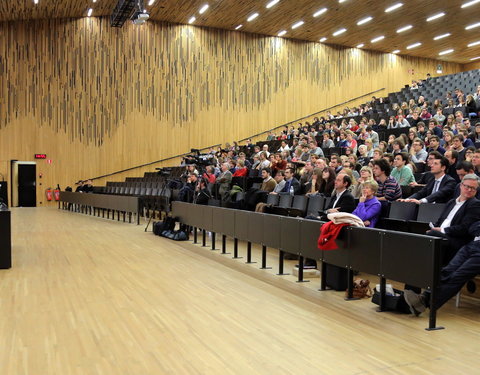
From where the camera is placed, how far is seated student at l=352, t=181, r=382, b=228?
191 inches

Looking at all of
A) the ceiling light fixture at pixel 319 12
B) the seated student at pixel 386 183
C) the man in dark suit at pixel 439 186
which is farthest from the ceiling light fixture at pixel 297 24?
the man in dark suit at pixel 439 186

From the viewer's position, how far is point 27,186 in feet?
53.4

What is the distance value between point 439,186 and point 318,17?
12.4 metres

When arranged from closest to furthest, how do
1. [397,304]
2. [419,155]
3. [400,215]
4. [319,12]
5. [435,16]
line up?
[397,304]
[400,215]
[419,155]
[319,12]
[435,16]

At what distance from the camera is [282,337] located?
3.29 meters

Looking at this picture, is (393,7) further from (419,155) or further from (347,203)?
(347,203)

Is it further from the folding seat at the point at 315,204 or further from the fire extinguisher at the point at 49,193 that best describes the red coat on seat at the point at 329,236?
the fire extinguisher at the point at 49,193

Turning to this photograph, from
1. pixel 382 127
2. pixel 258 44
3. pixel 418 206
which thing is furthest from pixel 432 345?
pixel 258 44

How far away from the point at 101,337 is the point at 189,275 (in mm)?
2143

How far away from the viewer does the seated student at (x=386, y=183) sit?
18.0 ft

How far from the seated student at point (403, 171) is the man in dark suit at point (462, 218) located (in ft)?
6.83

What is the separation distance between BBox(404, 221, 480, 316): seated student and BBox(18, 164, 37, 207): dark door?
48.4ft

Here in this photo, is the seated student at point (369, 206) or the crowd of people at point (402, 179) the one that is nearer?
the crowd of people at point (402, 179)

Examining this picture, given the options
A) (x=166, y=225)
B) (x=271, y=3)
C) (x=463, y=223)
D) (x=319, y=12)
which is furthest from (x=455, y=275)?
(x=319, y=12)
